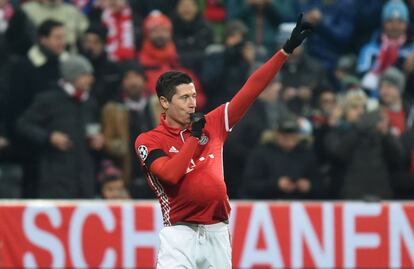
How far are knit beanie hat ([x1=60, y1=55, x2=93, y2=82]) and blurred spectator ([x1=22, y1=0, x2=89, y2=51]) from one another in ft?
5.27

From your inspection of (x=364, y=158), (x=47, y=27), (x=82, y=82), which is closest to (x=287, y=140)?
(x=364, y=158)

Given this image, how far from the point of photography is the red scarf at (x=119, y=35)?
1395 cm

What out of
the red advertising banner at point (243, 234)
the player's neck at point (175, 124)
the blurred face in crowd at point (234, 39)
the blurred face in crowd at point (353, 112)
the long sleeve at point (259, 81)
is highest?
the long sleeve at point (259, 81)

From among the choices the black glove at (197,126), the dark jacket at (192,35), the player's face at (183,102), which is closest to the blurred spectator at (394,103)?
the dark jacket at (192,35)

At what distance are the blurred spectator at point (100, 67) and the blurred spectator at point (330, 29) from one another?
280cm

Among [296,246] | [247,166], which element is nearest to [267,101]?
[247,166]

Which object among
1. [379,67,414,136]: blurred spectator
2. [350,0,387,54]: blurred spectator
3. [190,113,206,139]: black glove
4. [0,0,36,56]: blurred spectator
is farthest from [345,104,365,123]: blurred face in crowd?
[190,113,206,139]: black glove

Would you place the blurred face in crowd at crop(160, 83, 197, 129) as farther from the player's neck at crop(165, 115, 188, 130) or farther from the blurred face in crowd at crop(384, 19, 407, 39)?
the blurred face in crowd at crop(384, 19, 407, 39)

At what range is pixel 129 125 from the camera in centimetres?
1245

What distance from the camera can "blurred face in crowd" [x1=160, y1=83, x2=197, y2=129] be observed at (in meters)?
7.60

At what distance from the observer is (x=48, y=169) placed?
38.8 ft

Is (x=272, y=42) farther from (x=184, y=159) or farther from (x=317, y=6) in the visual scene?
(x=184, y=159)

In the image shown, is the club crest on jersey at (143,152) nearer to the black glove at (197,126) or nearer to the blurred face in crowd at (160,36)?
the black glove at (197,126)

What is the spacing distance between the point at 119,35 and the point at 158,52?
796 mm
